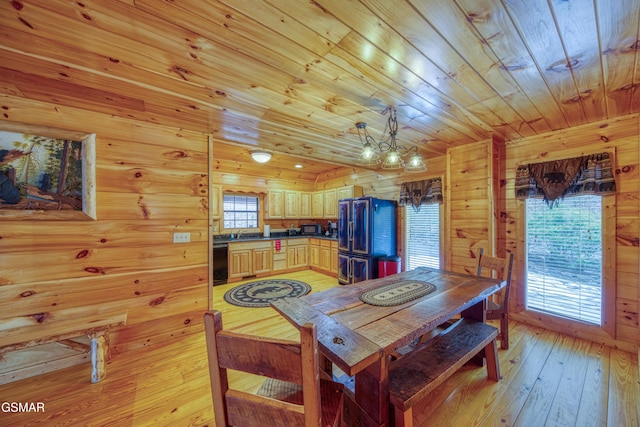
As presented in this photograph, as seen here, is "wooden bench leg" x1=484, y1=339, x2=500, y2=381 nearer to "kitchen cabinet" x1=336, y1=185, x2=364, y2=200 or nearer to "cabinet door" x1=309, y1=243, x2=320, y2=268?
"kitchen cabinet" x1=336, y1=185, x2=364, y2=200

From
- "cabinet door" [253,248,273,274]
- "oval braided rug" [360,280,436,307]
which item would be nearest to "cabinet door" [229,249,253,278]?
"cabinet door" [253,248,273,274]

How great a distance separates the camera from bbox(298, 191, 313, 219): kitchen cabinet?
20.5ft

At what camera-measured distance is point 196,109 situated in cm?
222

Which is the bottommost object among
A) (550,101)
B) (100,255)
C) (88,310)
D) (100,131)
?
(88,310)

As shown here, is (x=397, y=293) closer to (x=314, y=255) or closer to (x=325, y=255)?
(x=325, y=255)

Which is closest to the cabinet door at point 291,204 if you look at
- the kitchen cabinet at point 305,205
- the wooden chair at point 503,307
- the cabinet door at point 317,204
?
the kitchen cabinet at point 305,205

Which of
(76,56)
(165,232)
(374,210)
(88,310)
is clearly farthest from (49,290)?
(374,210)

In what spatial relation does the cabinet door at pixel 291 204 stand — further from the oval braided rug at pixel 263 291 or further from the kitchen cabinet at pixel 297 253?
the oval braided rug at pixel 263 291

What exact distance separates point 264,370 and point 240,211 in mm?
5392

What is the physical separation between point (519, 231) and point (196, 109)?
4.02 m

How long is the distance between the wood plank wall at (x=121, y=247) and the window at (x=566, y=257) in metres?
4.09

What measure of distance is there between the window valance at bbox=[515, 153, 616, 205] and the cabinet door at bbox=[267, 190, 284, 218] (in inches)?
180

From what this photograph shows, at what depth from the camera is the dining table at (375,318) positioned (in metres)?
1.17

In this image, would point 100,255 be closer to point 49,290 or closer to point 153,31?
point 49,290
